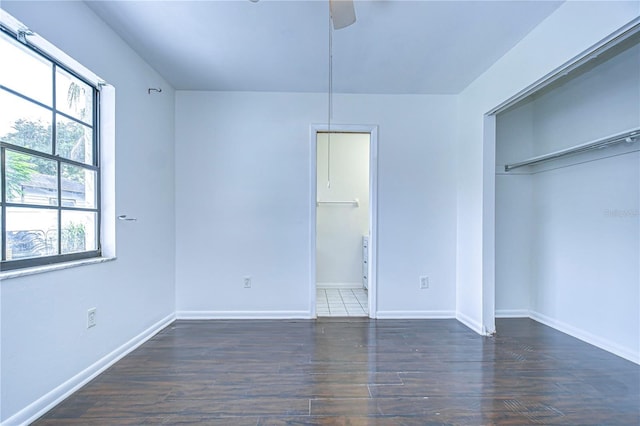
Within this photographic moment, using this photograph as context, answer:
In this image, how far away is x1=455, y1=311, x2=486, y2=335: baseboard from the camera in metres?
2.80

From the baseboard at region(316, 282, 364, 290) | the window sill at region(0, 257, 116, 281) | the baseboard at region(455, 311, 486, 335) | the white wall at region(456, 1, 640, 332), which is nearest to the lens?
the window sill at region(0, 257, 116, 281)

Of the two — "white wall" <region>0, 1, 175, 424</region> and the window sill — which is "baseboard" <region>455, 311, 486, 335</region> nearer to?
"white wall" <region>0, 1, 175, 424</region>

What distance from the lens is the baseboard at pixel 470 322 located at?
280 centimetres

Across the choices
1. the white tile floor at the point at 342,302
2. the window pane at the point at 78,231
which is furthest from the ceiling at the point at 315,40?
the white tile floor at the point at 342,302

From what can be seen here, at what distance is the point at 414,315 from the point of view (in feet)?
10.6

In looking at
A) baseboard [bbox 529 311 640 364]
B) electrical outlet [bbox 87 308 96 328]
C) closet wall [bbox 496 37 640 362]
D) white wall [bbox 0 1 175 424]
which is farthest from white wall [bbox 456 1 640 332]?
electrical outlet [bbox 87 308 96 328]

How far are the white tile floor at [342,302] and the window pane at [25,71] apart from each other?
2950 mm

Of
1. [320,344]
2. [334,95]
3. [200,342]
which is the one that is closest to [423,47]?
[334,95]

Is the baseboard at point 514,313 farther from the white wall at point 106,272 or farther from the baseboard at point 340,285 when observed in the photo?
the white wall at point 106,272

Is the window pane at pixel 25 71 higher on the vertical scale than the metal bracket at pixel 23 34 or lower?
lower

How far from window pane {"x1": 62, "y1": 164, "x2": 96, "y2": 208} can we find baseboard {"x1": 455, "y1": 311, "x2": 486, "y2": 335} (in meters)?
3.39

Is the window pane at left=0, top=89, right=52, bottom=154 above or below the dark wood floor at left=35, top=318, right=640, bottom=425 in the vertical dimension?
above

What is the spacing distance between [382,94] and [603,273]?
2.57m

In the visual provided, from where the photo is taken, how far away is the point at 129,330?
2.38 m
